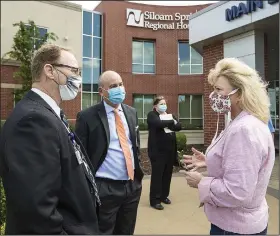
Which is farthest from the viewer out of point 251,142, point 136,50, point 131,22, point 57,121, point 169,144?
point 136,50

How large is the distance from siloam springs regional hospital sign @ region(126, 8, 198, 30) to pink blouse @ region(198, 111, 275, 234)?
10692 mm

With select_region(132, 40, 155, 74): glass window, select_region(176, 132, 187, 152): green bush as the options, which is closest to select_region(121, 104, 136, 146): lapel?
select_region(176, 132, 187, 152): green bush

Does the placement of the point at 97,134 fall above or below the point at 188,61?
below

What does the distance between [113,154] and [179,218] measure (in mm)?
2108

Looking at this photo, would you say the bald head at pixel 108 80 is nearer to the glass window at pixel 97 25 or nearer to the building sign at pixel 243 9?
the building sign at pixel 243 9

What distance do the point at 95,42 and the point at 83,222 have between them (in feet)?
64.9

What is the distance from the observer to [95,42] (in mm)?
20375

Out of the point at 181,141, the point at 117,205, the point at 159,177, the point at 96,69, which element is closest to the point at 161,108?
the point at 159,177

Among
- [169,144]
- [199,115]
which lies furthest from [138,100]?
[169,144]

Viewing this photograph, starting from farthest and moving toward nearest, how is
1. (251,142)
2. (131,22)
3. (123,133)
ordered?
(131,22) < (123,133) < (251,142)

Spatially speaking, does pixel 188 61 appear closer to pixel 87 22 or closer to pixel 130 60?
pixel 130 60

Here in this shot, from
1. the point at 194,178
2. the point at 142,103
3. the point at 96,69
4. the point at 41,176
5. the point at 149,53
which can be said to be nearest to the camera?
the point at 41,176

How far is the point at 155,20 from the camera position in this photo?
51.8ft

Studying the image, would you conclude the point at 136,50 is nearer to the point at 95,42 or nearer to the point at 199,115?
the point at 95,42
